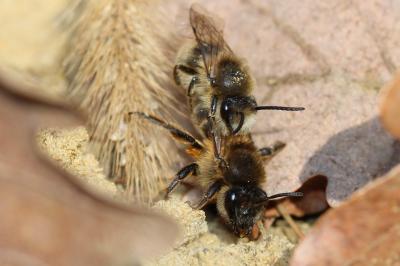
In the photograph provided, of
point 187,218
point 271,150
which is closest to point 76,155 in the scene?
point 187,218

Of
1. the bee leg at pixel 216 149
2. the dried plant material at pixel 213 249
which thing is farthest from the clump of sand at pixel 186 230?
the bee leg at pixel 216 149

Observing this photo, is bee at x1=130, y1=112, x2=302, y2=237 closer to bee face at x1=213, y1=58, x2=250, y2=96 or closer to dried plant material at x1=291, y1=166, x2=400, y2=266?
bee face at x1=213, y1=58, x2=250, y2=96

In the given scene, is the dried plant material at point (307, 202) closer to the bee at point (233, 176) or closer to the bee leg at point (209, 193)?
the bee at point (233, 176)

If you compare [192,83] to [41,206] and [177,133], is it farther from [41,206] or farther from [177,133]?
[41,206]

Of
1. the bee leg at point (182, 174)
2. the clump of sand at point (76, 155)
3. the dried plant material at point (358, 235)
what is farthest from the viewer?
the bee leg at point (182, 174)

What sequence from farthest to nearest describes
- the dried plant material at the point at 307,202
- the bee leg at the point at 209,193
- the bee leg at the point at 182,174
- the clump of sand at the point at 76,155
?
1. the dried plant material at the point at 307,202
2. the bee leg at the point at 182,174
3. the bee leg at the point at 209,193
4. the clump of sand at the point at 76,155
